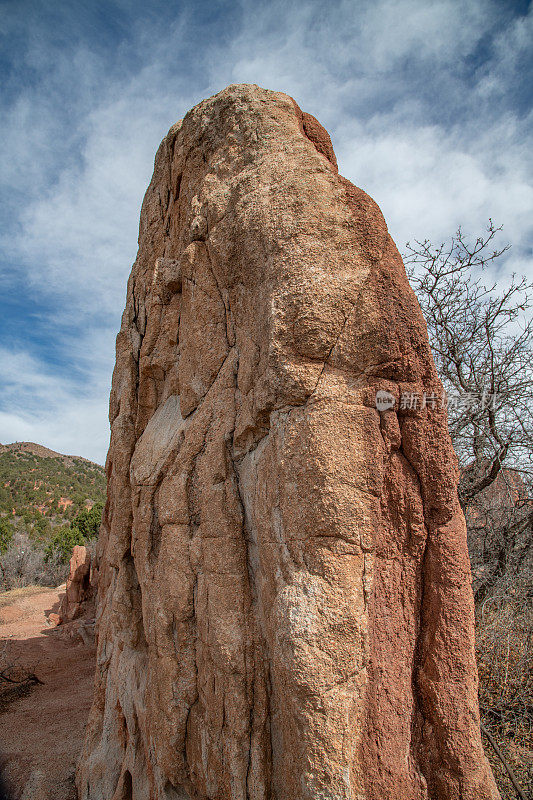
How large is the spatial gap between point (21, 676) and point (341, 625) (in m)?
6.76

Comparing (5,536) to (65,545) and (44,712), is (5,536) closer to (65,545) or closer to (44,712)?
(65,545)

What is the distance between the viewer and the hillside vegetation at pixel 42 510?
1536cm

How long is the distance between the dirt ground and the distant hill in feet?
47.2

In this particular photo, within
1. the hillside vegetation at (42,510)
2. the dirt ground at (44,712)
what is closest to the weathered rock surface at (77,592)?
the dirt ground at (44,712)

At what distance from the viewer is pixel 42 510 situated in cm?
2888

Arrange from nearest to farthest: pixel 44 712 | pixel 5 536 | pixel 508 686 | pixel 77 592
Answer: pixel 508 686, pixel 44 712, pixel 77 592, pixel 5 536

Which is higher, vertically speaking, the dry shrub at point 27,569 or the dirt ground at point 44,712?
the dry shrub at point 27,569

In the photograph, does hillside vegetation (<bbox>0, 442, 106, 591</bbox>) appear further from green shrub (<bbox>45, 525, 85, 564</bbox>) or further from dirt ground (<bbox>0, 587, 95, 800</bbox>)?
dirt ground (<bbox>0, 587, 95, 800</bbox>)

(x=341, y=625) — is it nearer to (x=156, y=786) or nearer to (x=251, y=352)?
(x=251, y=352)

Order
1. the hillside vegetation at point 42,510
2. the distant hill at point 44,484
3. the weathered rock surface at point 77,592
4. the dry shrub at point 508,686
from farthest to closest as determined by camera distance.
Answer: the distant hill at point 44,484, the hillside vegetation at point 42,510, the weathered rock surface at point 77,592, the dry shrub at point 508,686

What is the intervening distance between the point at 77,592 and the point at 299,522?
32.4 feet

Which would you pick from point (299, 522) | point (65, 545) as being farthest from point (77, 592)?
point (299, 522)

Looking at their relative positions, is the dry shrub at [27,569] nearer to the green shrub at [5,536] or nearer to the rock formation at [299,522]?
the green shrub at [5,536]

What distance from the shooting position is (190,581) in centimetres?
287
